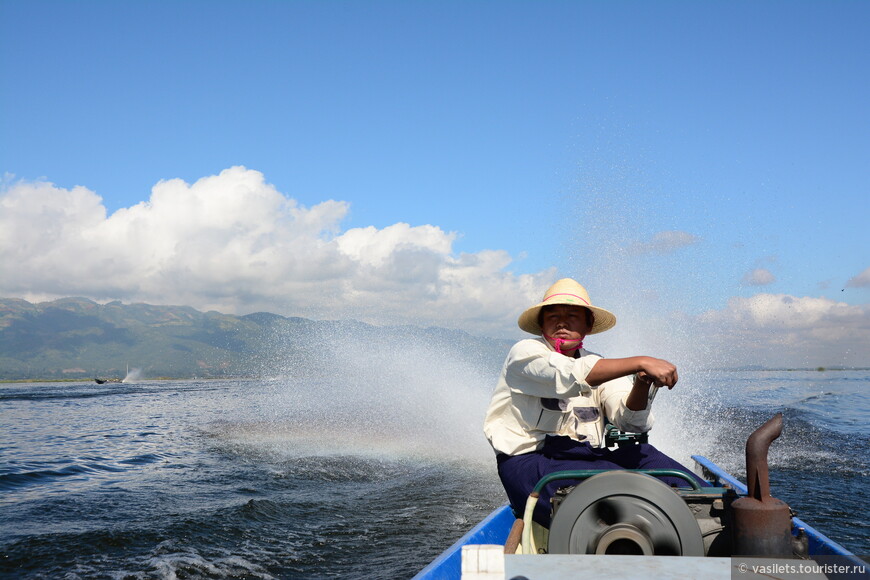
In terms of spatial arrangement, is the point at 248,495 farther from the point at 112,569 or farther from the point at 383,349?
the point at 383,349

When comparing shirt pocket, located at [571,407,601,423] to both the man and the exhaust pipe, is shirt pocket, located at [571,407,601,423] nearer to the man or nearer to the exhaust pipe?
the man

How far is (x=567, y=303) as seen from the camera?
4.75 meters

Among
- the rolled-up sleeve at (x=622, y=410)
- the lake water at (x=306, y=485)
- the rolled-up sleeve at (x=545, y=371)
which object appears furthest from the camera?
the lake water at (x=306, y=485)

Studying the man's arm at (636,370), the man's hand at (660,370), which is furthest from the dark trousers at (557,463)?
the man's hand at (660,370)

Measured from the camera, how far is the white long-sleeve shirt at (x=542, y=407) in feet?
14.0

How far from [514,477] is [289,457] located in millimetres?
13104

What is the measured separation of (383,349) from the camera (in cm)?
3256

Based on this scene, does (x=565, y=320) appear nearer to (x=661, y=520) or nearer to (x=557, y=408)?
(x=557, y=408)

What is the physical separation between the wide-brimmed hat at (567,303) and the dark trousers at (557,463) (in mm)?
932

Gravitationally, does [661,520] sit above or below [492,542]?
above

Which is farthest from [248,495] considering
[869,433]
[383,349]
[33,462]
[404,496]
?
[383,349]

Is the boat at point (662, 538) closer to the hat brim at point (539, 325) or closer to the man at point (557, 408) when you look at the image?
the man at point (557, 408)

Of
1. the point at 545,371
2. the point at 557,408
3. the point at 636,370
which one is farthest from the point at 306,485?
the point at 636,370

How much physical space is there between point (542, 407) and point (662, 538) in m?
1.56
